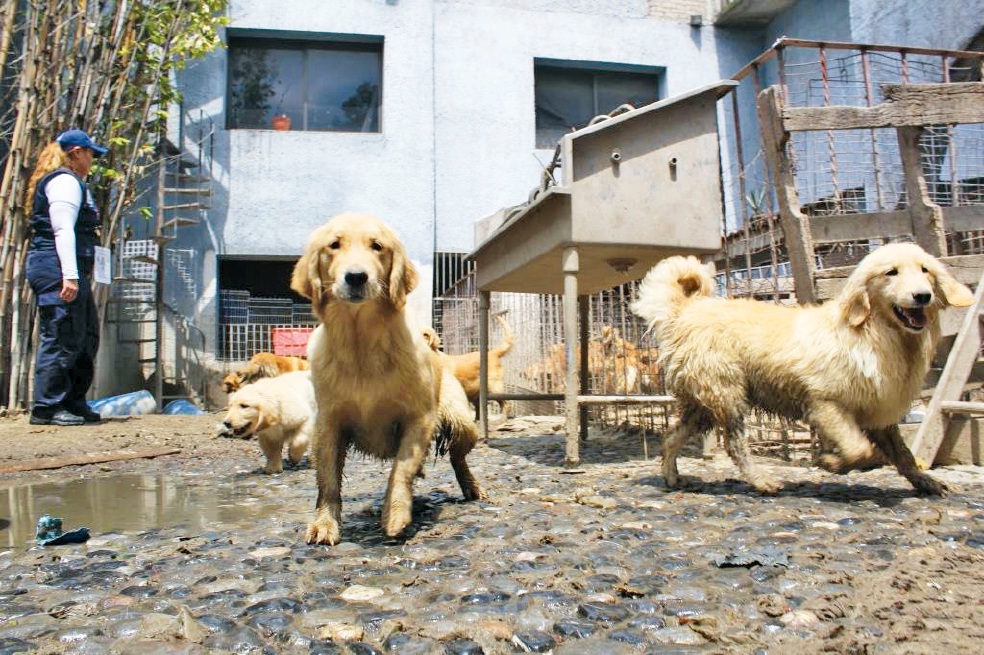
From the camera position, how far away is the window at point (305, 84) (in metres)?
14.5

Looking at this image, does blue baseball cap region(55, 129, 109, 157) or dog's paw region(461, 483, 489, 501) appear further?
blue baseball cap region(55, 129, 109, 157)

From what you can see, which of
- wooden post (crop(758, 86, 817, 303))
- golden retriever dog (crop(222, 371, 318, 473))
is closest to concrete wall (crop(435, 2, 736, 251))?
golden retriever dog (crop(222, 371, 318, 473))

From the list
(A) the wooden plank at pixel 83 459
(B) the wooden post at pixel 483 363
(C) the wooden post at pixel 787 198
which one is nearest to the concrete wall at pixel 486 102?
(B) the wooden post at pixel 483 363

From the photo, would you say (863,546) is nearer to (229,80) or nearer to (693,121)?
(693,121)

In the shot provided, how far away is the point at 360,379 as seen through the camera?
325 cm

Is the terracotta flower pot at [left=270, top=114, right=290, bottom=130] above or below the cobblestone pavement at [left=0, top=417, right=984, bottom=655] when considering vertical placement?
above

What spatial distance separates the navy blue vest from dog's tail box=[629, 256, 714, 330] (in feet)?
17.2

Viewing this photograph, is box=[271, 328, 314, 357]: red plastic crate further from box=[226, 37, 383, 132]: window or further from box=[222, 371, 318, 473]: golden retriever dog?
box=[222, 371, 318, 473]: golden retriever dog

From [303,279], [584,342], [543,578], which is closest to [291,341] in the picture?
[584,342]

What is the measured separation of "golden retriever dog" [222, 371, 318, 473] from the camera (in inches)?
220

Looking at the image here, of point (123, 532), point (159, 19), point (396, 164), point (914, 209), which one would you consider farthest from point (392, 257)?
point (396, 164)

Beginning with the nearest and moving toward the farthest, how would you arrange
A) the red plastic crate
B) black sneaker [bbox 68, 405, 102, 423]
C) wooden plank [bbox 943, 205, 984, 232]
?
1. wooden plank [bbox 943, 205, 984, 232]
2. black sneaker [bbox 68, 405, 102, 423]
3. the red plastic crate

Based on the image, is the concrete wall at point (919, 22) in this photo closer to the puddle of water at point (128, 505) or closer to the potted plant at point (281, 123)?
the potted plant at point (281, 123)

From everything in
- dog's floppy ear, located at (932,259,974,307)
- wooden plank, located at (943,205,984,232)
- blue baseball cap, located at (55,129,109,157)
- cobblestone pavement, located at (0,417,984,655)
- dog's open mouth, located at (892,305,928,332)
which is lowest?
cobblestone pavement, located at (0,417,984,655)
